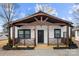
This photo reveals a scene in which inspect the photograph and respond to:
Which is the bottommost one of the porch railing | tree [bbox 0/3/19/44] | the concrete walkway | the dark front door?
the concrete walkway

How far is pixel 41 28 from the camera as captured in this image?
20.7 ft

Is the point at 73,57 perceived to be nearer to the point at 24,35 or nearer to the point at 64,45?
the point at 64,45

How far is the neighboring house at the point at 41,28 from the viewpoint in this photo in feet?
20.7

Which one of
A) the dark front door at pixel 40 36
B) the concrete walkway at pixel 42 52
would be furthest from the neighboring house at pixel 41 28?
the concrete walkway at pixel 42 52

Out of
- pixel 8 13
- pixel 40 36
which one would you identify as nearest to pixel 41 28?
pixel 40 36

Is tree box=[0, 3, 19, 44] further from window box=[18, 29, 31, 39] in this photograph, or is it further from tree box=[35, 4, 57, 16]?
tree box=[35, 4, 57, 16]

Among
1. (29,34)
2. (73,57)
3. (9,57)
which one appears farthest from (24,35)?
(73,57)

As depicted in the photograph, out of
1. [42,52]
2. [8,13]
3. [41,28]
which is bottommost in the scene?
[42,52]

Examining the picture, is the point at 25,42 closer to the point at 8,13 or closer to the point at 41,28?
the point at 41,28

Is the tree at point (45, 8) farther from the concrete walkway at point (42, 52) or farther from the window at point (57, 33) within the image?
the concrete walkway at point (42, 52)

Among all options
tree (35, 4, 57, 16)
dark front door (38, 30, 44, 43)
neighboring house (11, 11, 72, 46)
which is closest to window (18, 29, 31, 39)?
neighboring house (11, 11, 72, 46)

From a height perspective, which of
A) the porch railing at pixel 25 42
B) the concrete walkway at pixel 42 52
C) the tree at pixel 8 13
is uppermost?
the tree at pixel 8 13

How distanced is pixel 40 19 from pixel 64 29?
508 millimetres

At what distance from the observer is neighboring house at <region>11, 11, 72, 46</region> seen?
6.31m
